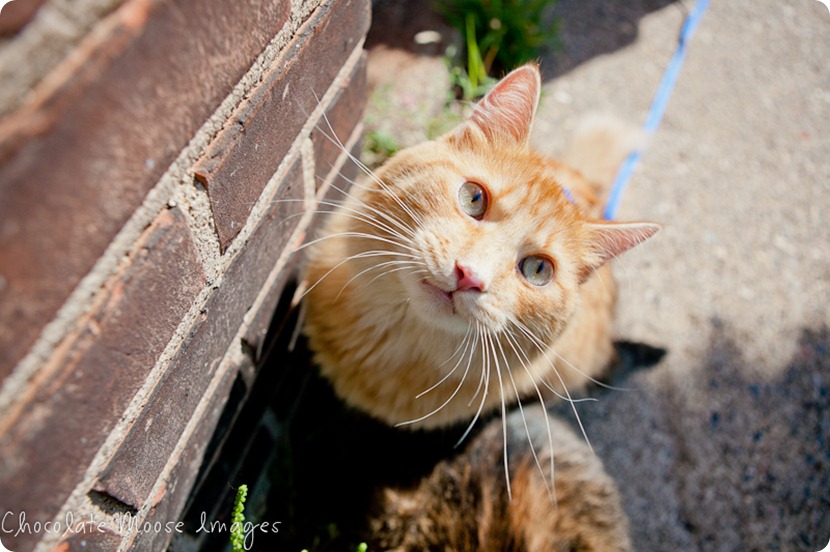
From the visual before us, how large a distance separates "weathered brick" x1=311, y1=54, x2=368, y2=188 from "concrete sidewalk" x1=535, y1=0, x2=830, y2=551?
1.24 metres

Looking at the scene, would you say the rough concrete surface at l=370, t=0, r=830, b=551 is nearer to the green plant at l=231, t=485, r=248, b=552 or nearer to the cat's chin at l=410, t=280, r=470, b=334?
the cat's chin at l=410, t=280, r=470, b=334

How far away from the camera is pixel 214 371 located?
112cm

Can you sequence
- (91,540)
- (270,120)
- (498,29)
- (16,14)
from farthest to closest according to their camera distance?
(498,29), (270,120), (91,540), (16,14)

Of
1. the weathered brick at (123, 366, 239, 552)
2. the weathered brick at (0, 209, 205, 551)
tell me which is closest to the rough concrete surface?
the weathered brick at (123, 366, 239, 552)

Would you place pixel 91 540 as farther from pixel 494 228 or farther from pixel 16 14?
pixel 494 228

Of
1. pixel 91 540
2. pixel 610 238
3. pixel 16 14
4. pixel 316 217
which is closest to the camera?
pixel 16 14

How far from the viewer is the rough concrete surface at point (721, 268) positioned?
194 cm

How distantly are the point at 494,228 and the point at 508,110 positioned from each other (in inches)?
11.9

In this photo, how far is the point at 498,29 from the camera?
251 centimetres

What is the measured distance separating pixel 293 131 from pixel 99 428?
679mm

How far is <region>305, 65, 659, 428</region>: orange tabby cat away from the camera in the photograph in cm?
110

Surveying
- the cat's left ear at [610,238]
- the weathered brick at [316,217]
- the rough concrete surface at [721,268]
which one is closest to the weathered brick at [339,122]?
the weathered brick at [316,217]

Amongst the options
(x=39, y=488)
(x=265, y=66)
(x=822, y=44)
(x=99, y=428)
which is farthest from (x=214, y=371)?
(x=822, y=44)

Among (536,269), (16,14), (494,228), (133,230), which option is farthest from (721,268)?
(16,14)
